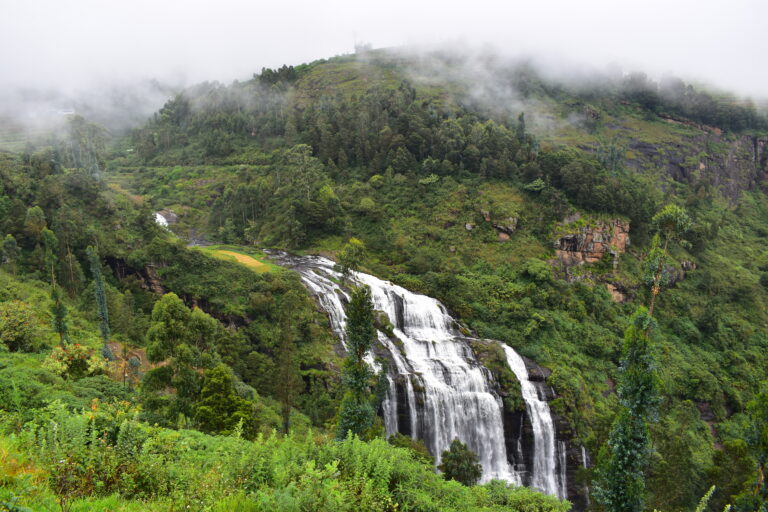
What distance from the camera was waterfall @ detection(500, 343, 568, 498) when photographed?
93.9 feet

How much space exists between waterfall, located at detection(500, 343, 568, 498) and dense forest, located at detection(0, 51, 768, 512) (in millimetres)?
1180

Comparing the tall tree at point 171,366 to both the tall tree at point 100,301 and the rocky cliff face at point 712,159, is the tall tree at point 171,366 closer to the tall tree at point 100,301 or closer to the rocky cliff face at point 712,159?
the tall tree at point 100,301

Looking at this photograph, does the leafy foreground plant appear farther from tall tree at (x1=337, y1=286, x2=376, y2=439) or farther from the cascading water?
the cascading water

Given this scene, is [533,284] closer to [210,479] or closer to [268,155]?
[210,479]

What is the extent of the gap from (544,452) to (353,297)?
65.3ft

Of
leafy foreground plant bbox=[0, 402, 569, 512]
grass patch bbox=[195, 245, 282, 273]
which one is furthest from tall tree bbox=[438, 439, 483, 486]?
grass patch bbox=[195, 245, 282, 273]

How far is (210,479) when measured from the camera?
6000 millimetres

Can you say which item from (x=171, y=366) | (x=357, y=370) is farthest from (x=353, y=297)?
(x=171, y=366)

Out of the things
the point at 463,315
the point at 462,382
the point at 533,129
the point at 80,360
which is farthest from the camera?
the point at 533,129

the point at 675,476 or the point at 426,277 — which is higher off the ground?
the point at 426,277

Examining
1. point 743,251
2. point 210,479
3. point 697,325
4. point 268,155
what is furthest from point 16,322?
point 743,251

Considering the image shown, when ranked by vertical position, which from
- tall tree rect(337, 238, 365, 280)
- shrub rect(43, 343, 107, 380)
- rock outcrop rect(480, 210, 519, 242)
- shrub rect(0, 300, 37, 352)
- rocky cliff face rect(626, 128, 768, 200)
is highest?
rocky cliff face rect(626, 128, 768, 200)

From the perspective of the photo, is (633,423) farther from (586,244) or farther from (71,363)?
(586,244)

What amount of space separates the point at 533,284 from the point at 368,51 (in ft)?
292
